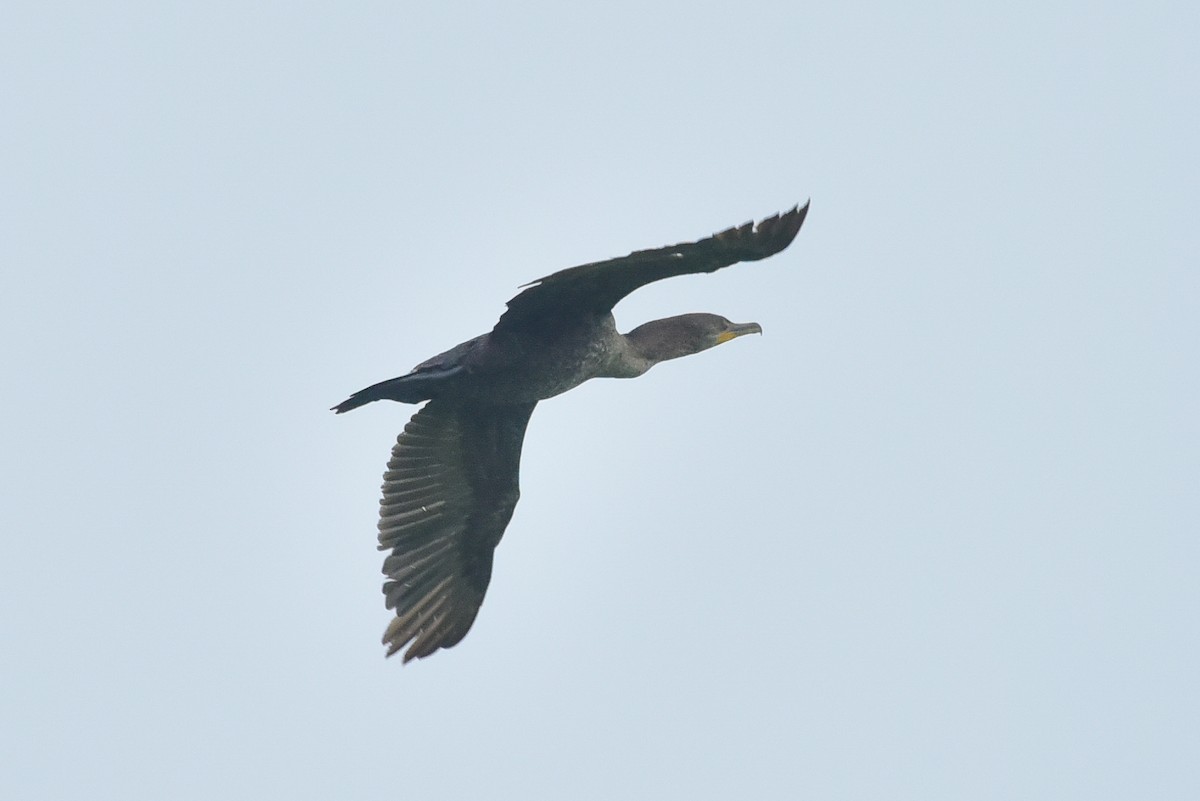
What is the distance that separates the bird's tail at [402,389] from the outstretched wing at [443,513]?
71 centimetres

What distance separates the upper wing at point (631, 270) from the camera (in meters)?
9.39

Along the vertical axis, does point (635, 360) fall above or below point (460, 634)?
above

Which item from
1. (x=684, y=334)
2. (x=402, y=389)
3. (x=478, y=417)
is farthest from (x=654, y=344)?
(x=402, y=389)

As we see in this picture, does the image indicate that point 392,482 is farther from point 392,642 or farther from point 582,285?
point 582,285

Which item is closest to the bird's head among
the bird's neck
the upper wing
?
the bird's neck

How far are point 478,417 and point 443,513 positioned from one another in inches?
29.3

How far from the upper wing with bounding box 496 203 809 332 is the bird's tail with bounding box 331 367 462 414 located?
0.57m

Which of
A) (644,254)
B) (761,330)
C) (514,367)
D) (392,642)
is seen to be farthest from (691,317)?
(392,642)

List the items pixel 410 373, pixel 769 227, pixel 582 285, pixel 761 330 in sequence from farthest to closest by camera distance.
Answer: pixel 761 330, pixel 410 373, pixel 582 285, pixel 769 227

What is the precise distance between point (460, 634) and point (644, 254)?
3641 mm

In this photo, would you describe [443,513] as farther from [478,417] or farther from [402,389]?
[402,389]

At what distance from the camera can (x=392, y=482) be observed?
39.2ft

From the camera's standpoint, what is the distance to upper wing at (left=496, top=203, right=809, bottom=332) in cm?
939

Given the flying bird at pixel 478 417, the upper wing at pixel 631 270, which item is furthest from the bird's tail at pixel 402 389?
the upper wing at pixel 631 270
